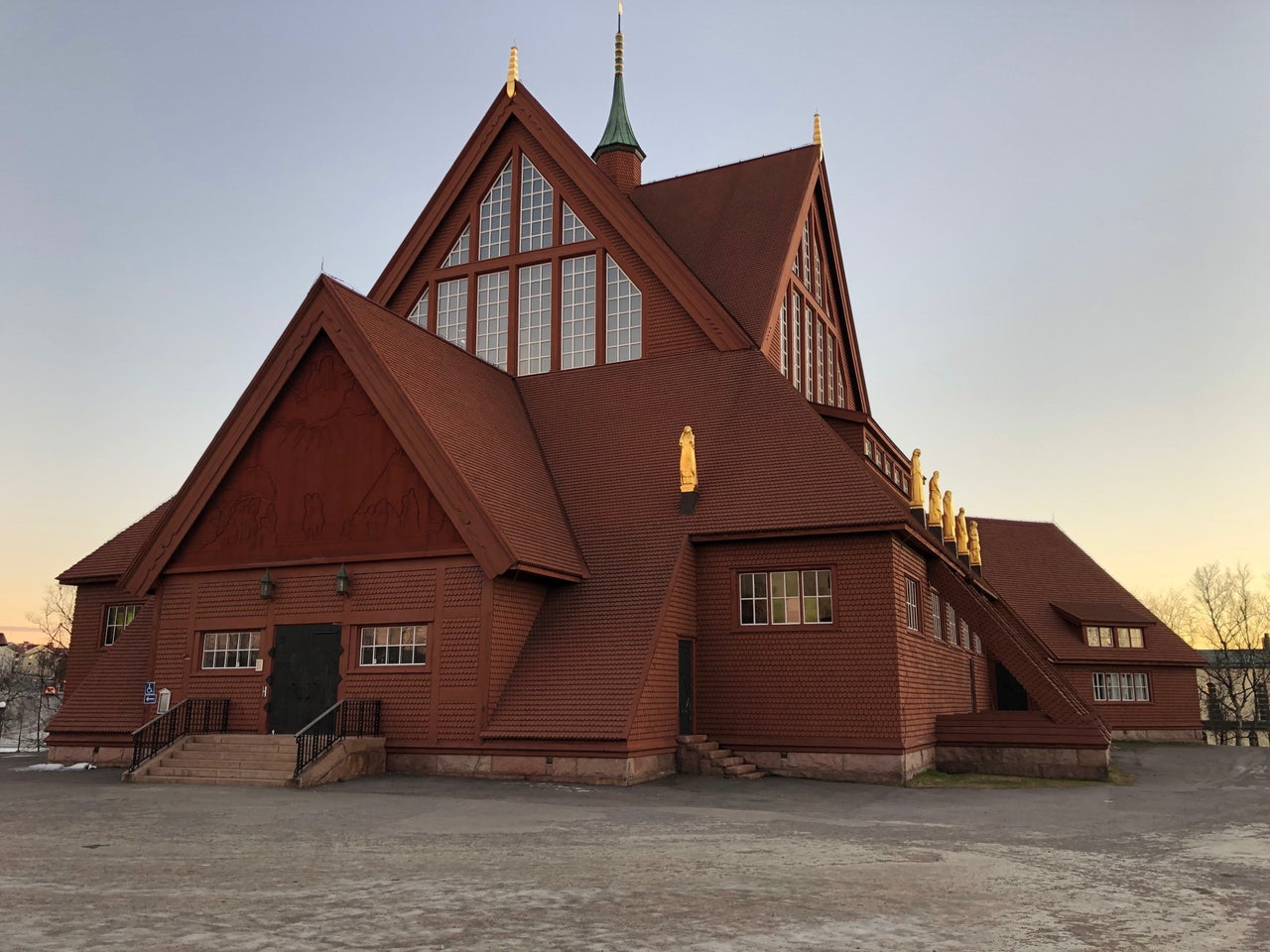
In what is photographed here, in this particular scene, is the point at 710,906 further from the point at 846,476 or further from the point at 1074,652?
the point at 1074,652

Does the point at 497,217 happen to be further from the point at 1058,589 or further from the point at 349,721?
the point at 1058,589

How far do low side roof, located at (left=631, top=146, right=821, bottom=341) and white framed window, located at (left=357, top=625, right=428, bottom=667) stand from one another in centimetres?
1156

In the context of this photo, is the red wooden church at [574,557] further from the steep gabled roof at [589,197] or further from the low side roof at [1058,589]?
the low side roof at [1058,589]

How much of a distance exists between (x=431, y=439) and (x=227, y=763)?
23.9 feet

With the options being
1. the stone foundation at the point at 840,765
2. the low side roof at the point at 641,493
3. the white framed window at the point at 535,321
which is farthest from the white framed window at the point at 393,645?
the white framed window at the point at 535,321

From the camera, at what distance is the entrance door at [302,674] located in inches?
850

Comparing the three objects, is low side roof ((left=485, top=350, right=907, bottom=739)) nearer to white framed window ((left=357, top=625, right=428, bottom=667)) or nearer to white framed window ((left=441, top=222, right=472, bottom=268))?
white framed window ((left=357, top=625, right=428, bottom=667))

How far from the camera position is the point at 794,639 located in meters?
21.5

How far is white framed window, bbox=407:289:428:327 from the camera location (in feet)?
100

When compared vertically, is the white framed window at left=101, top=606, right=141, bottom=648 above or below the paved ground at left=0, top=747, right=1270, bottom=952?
above

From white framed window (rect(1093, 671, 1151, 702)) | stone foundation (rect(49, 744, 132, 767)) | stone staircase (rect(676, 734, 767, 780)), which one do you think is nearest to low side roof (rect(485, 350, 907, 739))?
stone staircase (rect(676, 734, 767, 780))

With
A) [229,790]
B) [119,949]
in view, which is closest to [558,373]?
[229,790]

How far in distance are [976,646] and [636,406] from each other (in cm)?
1496

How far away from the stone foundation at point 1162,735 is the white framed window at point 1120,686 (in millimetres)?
1219
